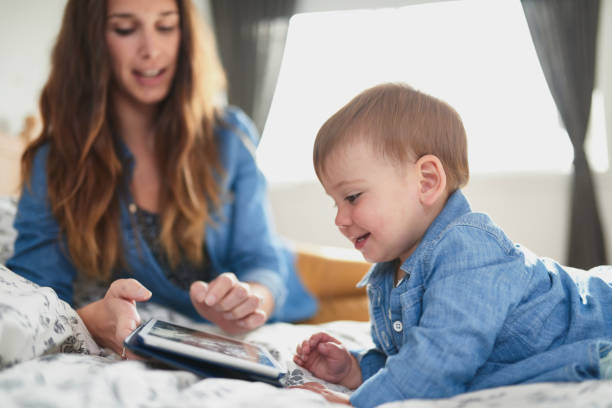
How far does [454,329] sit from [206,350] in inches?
13.2

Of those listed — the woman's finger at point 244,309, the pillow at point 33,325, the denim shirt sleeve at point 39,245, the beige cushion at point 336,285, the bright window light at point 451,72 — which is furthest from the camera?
the bright window light at point 451,72

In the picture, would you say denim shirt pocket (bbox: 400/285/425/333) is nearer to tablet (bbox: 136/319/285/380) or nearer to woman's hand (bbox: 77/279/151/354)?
tablet (bbox: 136/319/285/380)

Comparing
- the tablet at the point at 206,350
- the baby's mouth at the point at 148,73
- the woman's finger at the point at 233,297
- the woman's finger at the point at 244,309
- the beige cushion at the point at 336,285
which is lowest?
the beige cushion at the point at 336,285

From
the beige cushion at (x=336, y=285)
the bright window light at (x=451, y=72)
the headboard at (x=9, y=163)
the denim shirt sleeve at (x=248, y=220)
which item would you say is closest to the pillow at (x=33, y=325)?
the denim shirt sleeve at (x=248, y=220)

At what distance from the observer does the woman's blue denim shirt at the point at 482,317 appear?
699 mm

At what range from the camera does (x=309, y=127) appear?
3.82m

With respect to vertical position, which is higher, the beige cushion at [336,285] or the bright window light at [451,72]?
the bright window light at [451,72]

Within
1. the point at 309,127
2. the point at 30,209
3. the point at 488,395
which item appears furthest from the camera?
the point at 309,127

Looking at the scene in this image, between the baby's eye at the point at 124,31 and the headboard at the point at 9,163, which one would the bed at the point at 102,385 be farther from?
the headboard at the point at 9,163

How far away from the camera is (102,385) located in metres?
0.59

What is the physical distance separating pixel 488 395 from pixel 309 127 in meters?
3.27

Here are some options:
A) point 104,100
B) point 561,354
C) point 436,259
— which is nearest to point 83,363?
point 436,259

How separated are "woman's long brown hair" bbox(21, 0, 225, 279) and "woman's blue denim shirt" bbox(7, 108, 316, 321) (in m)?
0.03

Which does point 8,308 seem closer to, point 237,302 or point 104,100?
point 237,302
